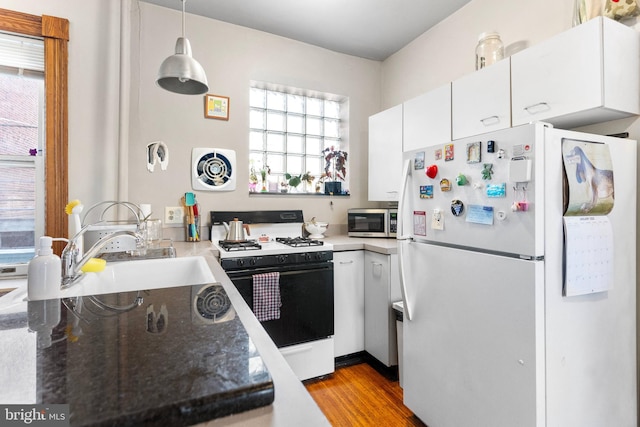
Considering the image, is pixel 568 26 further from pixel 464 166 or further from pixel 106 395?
pixel 106 395

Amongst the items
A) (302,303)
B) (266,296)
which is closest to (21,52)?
(266,296)

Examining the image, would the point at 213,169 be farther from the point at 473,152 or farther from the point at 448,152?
the point at 473,152

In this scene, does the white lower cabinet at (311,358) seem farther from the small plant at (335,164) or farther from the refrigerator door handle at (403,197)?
the small plant at (335,164)

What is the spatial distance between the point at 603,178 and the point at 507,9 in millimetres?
1436

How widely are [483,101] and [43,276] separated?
7.06ft

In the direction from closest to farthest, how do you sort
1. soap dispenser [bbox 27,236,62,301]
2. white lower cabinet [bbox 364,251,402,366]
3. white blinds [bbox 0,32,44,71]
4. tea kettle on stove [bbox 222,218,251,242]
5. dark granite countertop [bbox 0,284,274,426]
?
1. dark granite countertop [bbox 0,284,274,426]
2. soap dispenser [bbox 27,236,62,301]
3. white blinds [bbox 0,32,44,71]
4. white lower cabinet [bbox 364,251,402,366]
5. tea kettle on stove [bbox 222,218,251,242]

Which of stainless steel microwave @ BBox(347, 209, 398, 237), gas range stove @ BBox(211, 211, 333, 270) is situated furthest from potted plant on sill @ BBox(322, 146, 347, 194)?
gas range stove @ BBox(211, 211, 333, 270)

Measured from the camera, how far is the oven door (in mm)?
2119

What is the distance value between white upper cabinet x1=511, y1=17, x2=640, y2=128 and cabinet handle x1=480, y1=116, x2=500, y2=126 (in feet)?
0.52

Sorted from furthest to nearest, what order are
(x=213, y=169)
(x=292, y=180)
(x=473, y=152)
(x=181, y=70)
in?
(x=292, y=180)
(x=213, y=169)
(x=181, y=70)
(x=473, y=152)

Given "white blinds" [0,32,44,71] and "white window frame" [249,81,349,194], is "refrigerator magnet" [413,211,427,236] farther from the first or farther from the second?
"white blinds" [0,32,44,71]

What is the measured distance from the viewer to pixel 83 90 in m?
2.16

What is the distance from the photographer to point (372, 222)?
9.23ft

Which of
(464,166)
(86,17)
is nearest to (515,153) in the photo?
(464,166)
